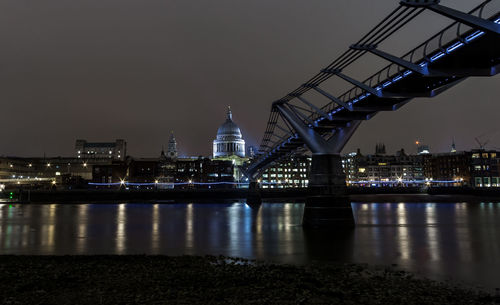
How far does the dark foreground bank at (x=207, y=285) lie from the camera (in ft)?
46.4

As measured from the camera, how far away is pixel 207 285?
1605 cm

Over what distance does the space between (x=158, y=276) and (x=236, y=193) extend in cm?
11069

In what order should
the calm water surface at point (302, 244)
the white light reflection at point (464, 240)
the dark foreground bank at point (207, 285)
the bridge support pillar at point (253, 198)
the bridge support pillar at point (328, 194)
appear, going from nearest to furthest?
the dark foreground bank at point (207, 285) < the calm water surface at point (302, 244) < the white light reflection at point (464, 240) < the bridge support pillar at point (328, 194) < the bridge support pillar at point (253, 198)

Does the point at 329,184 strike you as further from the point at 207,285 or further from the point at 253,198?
the point at 253,198

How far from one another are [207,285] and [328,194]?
78.0 ft

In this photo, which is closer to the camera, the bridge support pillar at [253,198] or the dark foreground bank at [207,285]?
the dark foreground bank at [207,285]

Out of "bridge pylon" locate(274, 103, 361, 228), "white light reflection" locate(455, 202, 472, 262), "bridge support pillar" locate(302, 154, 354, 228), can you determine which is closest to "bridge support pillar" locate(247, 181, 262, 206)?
"white light reflection" locate(455, 202, 472, 262)

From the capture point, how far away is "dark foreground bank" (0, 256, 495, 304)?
557 inches

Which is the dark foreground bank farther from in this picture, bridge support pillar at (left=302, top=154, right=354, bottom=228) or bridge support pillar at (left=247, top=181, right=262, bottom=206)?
bridge support pillar at (left=247, top=181, right=262, bottom=206)

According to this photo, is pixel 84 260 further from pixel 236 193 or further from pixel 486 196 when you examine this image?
pixel 486 196

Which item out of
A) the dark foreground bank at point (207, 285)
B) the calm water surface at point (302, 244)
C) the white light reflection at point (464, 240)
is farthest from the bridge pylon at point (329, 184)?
the dark foreground bank at point (207, 285)

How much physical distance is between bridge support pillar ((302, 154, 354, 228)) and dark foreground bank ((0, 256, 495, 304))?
54.1ft

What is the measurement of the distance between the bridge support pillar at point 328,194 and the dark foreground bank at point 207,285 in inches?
649

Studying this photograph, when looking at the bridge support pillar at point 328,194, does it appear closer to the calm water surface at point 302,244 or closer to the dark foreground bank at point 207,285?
the calm water surface at point 302,244
